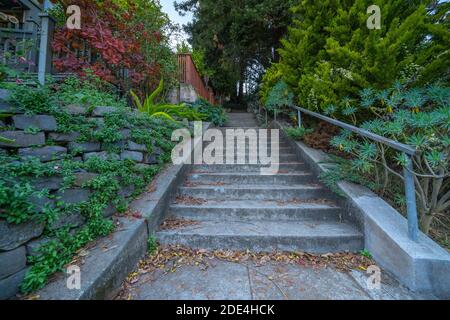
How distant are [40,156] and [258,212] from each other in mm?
2090

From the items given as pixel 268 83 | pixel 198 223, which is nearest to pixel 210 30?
pixel 268 83

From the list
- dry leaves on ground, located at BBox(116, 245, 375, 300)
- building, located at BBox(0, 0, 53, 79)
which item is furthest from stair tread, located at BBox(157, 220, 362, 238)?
building, located at BBox(0, 0, 53, 79)

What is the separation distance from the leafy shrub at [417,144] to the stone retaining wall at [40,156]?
2.53 metres

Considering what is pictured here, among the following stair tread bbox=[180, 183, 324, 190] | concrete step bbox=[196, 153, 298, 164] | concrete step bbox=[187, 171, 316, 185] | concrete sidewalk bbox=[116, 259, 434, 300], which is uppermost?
concrete step bbox=[196, 153, 298, 164]

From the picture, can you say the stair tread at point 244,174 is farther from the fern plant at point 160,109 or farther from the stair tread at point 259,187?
the fern plant at point 160,109

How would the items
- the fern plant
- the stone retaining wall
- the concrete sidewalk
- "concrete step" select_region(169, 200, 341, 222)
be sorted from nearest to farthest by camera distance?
the stone retaining wall
the concrete sidewalk
"concrete step" select_region(169, 200, 341, 222)
the fern plant

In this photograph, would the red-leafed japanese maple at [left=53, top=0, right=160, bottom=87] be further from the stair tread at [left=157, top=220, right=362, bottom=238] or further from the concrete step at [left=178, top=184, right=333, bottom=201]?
the stair tread at [left=157, top=220, right=362, bottom=238]

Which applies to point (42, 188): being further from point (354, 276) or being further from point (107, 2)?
point (107, 2)

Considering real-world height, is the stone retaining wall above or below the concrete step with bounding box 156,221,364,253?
above

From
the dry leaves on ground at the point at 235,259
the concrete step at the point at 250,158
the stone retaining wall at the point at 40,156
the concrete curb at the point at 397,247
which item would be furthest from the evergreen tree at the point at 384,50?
the stone retaining wall at the point at 40,156

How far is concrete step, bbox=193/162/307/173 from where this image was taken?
133 inches

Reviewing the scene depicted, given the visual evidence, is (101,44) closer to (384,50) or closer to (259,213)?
(259,213)
